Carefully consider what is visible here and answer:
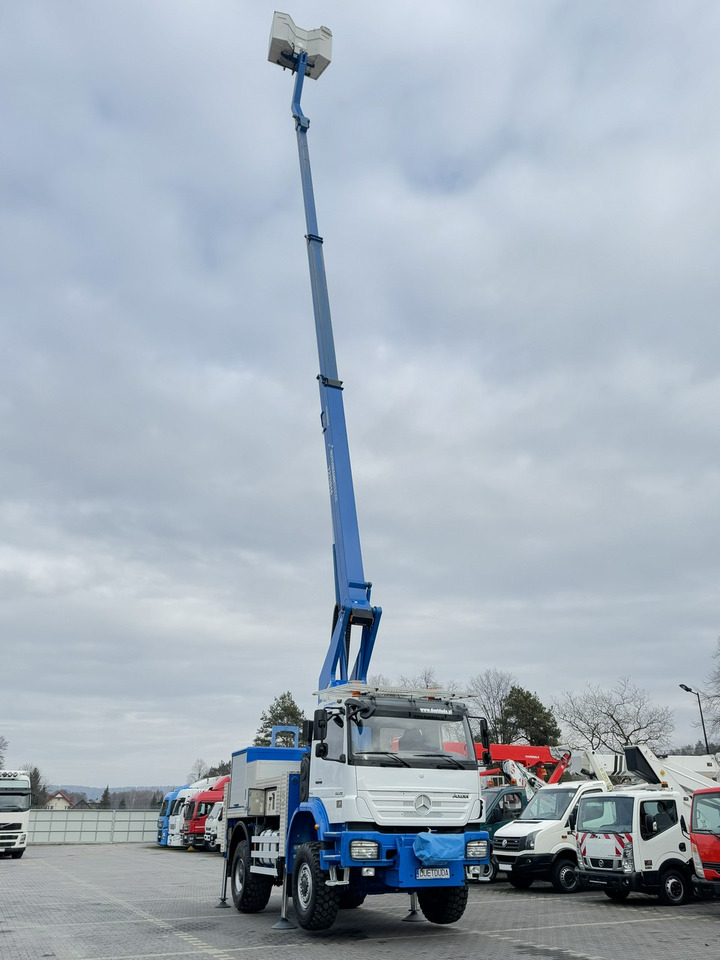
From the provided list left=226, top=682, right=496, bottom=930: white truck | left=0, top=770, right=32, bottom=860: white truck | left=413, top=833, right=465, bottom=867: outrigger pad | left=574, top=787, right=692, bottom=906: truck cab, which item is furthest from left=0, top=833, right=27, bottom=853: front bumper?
left=413, top=833, right=465, bottom=867: outrigger pad

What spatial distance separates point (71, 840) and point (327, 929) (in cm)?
3645

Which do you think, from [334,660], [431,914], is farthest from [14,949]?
[334,660]

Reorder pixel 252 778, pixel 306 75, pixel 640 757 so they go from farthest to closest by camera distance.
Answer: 1. pixel 306 75
2. pixel 640 757
3. pixel 252 778

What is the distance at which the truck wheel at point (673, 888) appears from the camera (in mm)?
14047

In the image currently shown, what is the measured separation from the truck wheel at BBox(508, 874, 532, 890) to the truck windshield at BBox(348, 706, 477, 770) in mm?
7110

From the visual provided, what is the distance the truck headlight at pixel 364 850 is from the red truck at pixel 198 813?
79.0 feet

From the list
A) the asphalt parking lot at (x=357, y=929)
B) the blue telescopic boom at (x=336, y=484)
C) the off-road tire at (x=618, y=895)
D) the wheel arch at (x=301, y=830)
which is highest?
the blue telescopic boom at (x=336, y=484)

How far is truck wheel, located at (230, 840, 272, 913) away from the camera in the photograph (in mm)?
13039

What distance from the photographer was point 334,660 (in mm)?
15312

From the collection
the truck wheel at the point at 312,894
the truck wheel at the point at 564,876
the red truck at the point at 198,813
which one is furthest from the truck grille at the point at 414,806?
the red truck at the point at 198,813

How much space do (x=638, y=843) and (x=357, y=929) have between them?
212 inches

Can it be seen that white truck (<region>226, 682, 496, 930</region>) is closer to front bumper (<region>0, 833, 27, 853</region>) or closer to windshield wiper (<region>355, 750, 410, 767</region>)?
windshield wiper (<region>355, 750, 410, 767</region>)

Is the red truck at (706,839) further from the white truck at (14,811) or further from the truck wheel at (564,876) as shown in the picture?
the white truck at (14,811)

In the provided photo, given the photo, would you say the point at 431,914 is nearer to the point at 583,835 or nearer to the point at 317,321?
the point at 583,835
